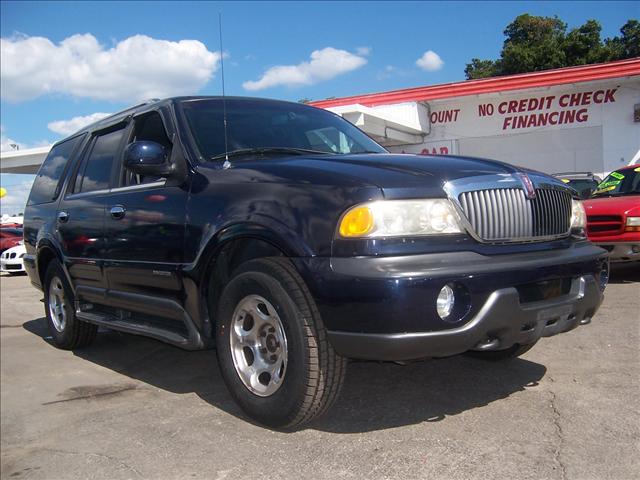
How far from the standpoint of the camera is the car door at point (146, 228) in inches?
146

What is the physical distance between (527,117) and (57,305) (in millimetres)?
15367

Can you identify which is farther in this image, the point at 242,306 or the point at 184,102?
the point at 184,102

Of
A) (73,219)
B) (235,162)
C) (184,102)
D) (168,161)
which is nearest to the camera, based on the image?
(235,162)

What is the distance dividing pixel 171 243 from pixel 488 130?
53.0ft

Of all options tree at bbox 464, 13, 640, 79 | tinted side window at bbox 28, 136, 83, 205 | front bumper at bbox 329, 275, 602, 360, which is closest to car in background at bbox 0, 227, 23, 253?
tinted side window at bbox 28, 136, 83, 205

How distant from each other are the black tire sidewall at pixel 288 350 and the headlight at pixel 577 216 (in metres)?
1.87

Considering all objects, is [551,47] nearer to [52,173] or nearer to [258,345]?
[52,173]

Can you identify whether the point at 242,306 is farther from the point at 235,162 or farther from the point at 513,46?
the point at 513,46

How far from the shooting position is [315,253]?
2834 mm

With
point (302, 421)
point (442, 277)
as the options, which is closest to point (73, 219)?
point (302, 421)

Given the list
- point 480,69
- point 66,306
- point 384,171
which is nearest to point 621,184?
point 384,171

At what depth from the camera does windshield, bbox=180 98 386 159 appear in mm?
3917

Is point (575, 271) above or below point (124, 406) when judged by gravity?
above

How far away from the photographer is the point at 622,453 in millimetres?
2715
